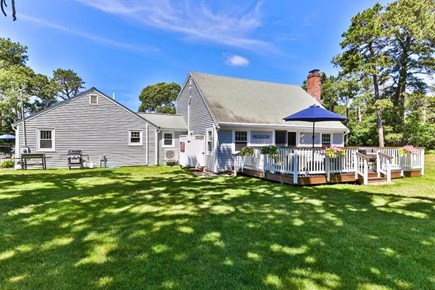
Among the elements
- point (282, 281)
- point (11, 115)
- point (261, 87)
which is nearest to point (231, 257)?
point (282, 281)

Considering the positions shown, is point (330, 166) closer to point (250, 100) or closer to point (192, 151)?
point (250, 100)

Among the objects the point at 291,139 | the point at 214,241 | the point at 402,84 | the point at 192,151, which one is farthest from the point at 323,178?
the point at 402,84

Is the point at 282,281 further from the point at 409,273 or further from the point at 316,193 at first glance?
the point at 316,193

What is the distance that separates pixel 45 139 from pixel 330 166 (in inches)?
572

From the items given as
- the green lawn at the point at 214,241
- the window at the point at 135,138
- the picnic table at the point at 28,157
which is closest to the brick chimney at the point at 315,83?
the green lawn at the point at 214,241

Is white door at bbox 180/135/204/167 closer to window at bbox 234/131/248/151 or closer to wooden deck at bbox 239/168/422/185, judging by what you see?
window at bbox 234/131/248/151

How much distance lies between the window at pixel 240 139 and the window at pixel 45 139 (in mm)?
10280

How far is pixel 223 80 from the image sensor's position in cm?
1625

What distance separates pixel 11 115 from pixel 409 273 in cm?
3333

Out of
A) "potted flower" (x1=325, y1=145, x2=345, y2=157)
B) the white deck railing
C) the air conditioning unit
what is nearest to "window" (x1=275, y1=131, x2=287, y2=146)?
the white deck railing

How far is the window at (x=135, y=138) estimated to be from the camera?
1592 cm

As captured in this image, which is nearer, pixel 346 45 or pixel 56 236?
pixel 56 236

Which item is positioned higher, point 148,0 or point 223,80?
point 148,0

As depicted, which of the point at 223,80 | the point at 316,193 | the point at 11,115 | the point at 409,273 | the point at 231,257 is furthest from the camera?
the point at 11,115
